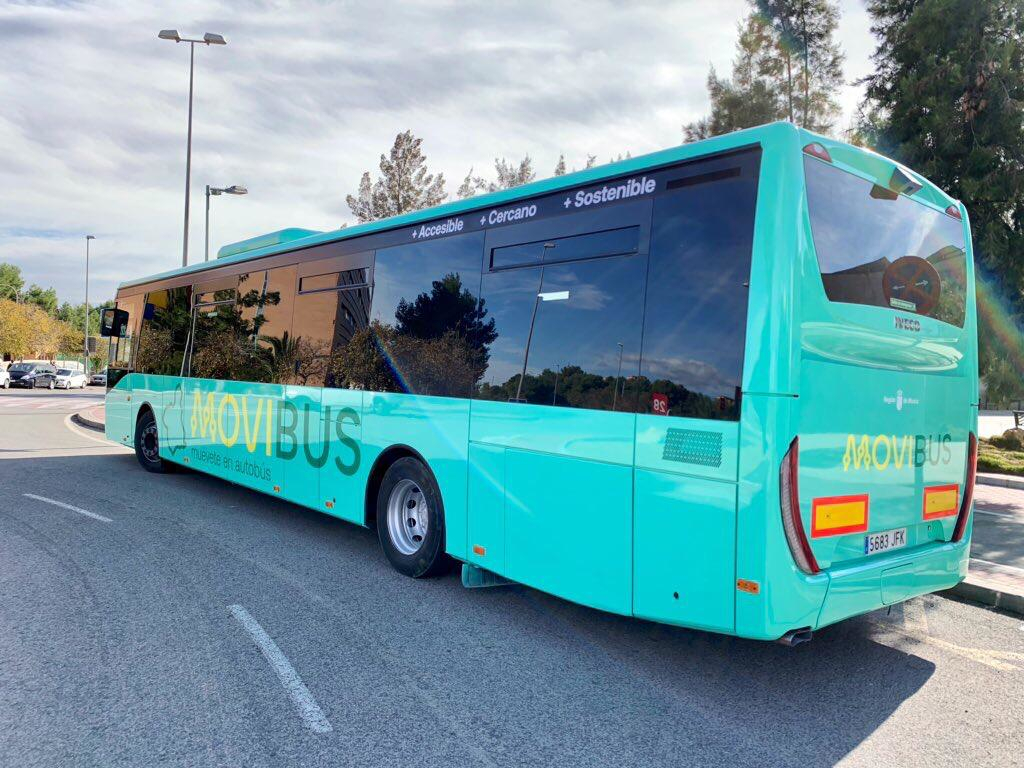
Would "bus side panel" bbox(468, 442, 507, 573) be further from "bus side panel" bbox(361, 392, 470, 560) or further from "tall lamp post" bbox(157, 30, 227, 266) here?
"tall lamp post" bbox(157, 30, 227, 266)

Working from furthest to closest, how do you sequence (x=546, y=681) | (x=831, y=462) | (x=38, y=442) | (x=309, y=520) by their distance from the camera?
1. (x=38, y=442)
2. (x=309, y=520)
3. (x=546, y=681)
4. (x=831, y=462)

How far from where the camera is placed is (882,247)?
168 inches

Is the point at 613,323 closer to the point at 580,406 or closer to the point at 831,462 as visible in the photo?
the point at 580,406

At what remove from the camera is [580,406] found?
4.54m

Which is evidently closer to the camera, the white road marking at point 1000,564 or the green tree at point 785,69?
the white road marking at point 1000,564

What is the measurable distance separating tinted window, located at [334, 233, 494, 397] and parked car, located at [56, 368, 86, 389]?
52.6 m

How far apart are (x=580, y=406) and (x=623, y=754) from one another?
6.36 feet

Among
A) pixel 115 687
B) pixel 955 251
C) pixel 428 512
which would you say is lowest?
pixel 115 687

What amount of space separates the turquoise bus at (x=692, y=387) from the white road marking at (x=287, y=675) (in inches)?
57.7

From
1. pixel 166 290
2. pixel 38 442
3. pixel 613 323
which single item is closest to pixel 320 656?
pixel 613 323

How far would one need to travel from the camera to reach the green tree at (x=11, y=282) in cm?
9206

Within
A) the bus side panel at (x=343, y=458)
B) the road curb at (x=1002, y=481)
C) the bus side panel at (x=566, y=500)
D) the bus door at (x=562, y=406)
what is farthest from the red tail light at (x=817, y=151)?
the road curb at (x=1002, y=481)

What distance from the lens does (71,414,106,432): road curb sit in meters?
19.9

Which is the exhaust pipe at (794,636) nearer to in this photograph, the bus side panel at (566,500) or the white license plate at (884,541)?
the white license plate at (884,541)
